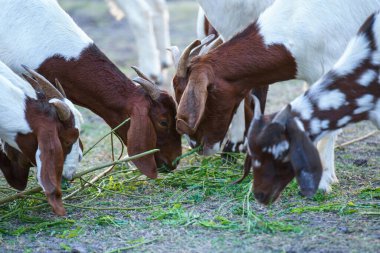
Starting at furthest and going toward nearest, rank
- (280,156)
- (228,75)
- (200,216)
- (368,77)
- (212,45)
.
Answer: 1. (212,45)
2. (228,75)
3. (200,216)
4. (368,77)
5. (280,156)

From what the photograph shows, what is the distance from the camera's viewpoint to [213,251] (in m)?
4.51

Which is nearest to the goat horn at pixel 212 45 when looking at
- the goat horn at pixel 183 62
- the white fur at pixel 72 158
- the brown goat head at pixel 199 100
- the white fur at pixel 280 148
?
the brown goat head at pixel 199 100

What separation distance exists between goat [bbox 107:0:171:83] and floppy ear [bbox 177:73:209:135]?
12.4 ft

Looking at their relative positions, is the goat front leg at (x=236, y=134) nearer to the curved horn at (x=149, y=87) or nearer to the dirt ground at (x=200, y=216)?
the dirt ground at (x=200, y=216)

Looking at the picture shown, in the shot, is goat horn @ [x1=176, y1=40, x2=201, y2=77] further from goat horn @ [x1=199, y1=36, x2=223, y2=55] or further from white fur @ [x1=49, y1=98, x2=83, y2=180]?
white fur @ [x1=49, y1=98, x2=83, y2=180]

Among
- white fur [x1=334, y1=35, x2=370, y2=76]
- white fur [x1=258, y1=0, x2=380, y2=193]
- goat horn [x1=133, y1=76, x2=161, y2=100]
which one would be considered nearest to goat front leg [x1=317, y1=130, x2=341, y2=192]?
white fur [x1=258, y1=0, x2=380, y2=193]

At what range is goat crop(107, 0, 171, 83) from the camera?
A: 368 inches

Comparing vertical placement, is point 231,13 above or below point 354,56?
above

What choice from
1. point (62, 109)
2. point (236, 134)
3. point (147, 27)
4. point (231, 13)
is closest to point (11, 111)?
point (62, 109)

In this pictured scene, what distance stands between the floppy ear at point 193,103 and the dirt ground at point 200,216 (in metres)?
0.48

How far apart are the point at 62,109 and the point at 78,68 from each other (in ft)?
3.12

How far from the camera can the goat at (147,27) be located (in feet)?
30.7

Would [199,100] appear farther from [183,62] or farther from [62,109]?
[62,109]

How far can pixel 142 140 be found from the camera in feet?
19.1
